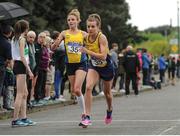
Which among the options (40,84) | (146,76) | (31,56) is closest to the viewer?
(31,56)

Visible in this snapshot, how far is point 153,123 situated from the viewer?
451 inches

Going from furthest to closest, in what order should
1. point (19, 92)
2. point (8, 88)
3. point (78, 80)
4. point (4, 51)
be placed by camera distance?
point (8, 88)
point (4, 51)
point (19, 92)
point (78, 80)

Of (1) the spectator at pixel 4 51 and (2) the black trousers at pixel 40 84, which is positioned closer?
(1) the spectator at pixel 4 51

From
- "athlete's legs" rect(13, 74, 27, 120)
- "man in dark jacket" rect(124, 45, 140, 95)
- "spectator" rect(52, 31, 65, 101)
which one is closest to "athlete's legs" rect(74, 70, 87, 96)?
"athlete's legs" rect(13, 74, 27, 120)

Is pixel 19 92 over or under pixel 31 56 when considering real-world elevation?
under

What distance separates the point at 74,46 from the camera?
37.6ft

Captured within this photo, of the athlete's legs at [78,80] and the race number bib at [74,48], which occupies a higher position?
the race number bib at [74,48]

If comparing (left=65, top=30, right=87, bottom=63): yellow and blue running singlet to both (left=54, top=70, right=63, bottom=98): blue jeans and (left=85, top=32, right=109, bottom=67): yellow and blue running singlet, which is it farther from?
(left=54, top=70, right=63, bottom=98): blue jeans

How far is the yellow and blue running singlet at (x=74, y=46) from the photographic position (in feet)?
37.5

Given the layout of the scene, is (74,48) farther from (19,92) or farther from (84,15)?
(84,15)

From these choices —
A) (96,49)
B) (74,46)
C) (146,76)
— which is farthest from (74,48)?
(146,76)

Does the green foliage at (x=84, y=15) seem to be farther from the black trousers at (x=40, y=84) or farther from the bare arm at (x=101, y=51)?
the bare arm at (x=101, y=51)

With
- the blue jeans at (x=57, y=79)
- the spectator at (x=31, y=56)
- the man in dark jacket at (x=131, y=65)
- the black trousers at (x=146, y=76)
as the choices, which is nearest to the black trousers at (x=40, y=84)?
the spectator at (x=31, y=56)

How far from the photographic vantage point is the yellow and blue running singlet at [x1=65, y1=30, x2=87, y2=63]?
37.5 feet
